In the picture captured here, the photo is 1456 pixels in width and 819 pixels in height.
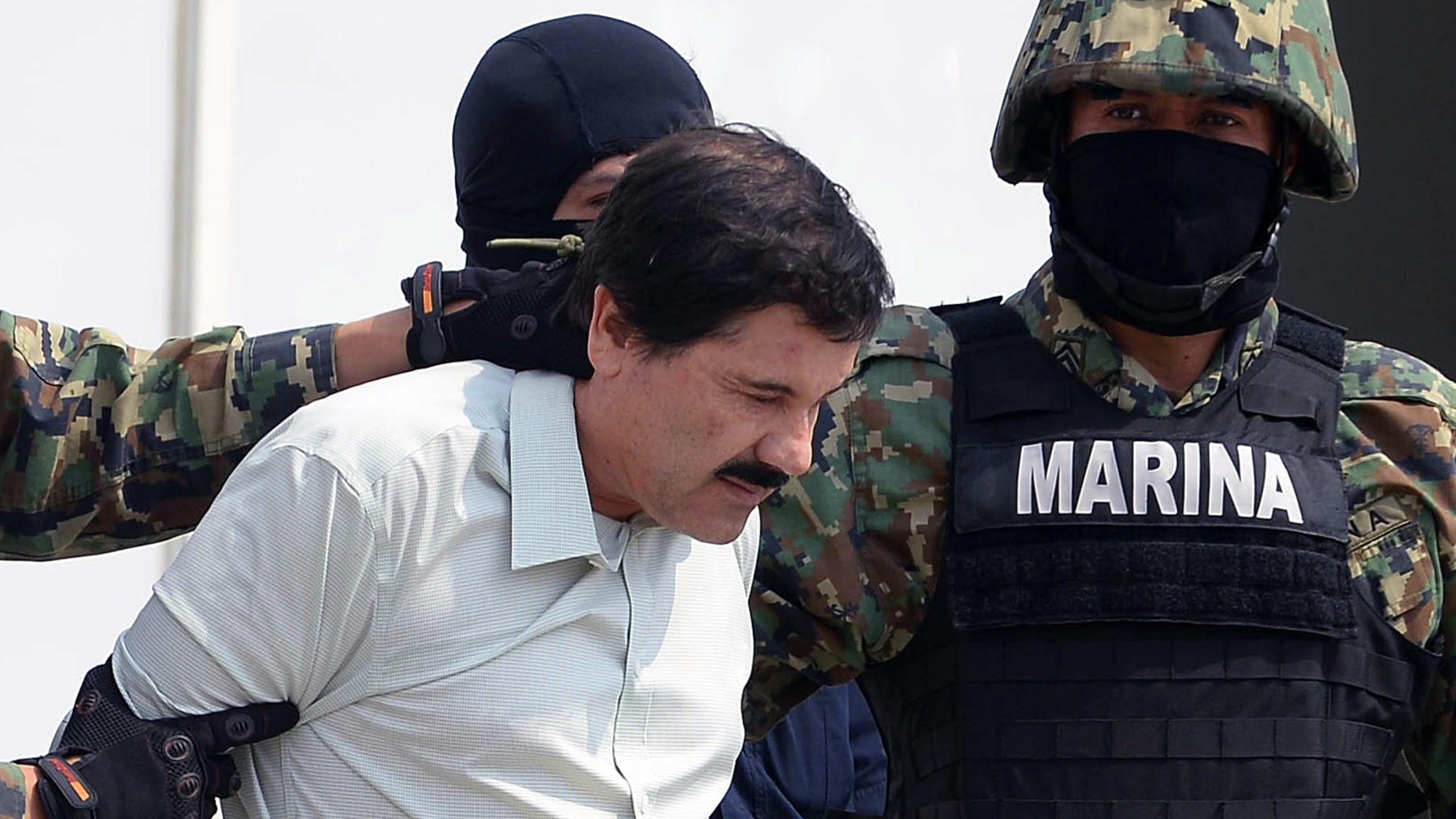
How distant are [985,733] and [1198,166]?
70 cm

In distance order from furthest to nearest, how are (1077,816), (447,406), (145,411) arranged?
1. (1077,816)
2. (145,411)
3. (447,406)

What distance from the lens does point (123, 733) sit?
4.92 feet

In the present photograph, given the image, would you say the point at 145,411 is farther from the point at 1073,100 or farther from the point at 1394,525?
the point at 1394,525

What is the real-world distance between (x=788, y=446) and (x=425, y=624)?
34cm

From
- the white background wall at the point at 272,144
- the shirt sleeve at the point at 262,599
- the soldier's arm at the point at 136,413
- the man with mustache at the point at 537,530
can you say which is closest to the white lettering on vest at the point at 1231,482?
the man with mustache at the point at 537,530

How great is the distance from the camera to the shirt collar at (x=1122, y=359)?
2289mm

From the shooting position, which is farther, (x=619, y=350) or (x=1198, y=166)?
(x=1198, y=166)

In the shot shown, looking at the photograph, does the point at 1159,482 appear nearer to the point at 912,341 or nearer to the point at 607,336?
the point at 912,341

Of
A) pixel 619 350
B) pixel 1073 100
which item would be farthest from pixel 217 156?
pixel 619 350

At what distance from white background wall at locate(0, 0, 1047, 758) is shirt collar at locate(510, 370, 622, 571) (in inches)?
61.8

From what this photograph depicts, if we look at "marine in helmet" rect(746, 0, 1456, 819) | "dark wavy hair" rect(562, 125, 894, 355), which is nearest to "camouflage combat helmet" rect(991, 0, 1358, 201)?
"marine in helmet" rect(746, 0, 1456, 819)

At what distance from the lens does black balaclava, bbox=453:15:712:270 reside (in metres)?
2.24

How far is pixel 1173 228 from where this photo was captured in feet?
7.22

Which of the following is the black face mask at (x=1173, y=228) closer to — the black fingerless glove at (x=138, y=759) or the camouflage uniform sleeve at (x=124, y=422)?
the camouflage uniform sleeve at (x=124, y=422)
